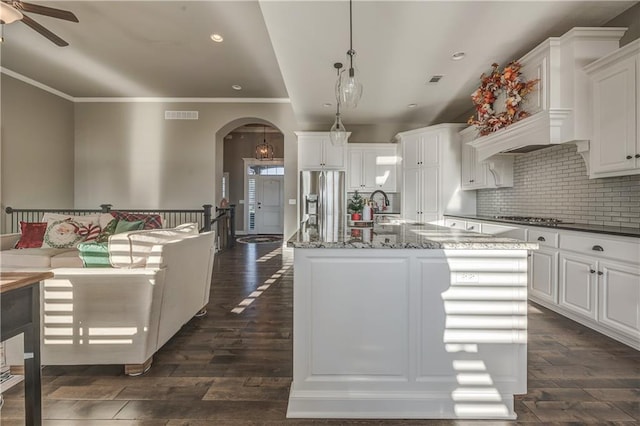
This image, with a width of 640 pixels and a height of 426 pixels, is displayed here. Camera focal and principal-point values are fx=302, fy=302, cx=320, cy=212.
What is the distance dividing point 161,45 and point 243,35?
4.16 feet

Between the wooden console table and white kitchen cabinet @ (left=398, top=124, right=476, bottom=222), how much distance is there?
16.9 ft

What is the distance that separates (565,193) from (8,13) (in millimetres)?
5526

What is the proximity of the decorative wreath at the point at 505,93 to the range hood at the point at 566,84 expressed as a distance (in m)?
0.16

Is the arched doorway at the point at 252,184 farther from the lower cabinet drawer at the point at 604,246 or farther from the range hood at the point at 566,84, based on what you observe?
the lower cabinet drawer at the point at 604,246

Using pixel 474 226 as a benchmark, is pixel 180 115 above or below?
above

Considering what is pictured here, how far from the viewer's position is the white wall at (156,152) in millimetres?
6551

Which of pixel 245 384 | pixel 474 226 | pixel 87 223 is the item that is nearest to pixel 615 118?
pixel 474 226

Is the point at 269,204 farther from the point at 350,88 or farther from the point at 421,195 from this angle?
the point at 350,88

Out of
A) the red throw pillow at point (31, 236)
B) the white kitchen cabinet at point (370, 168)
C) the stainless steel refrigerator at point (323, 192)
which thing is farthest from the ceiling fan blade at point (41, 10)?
the white kitchen cabinet at point (370, 168)

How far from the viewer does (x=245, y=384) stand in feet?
6.03

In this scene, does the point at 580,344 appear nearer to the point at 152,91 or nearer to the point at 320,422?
the point at 320,422

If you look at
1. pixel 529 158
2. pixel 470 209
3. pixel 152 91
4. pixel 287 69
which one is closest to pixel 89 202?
pixel 152 91

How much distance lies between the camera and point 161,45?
428cm

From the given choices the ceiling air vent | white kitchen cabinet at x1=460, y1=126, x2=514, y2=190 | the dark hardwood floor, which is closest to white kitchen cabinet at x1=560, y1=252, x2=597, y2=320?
the dark hardwood floor
